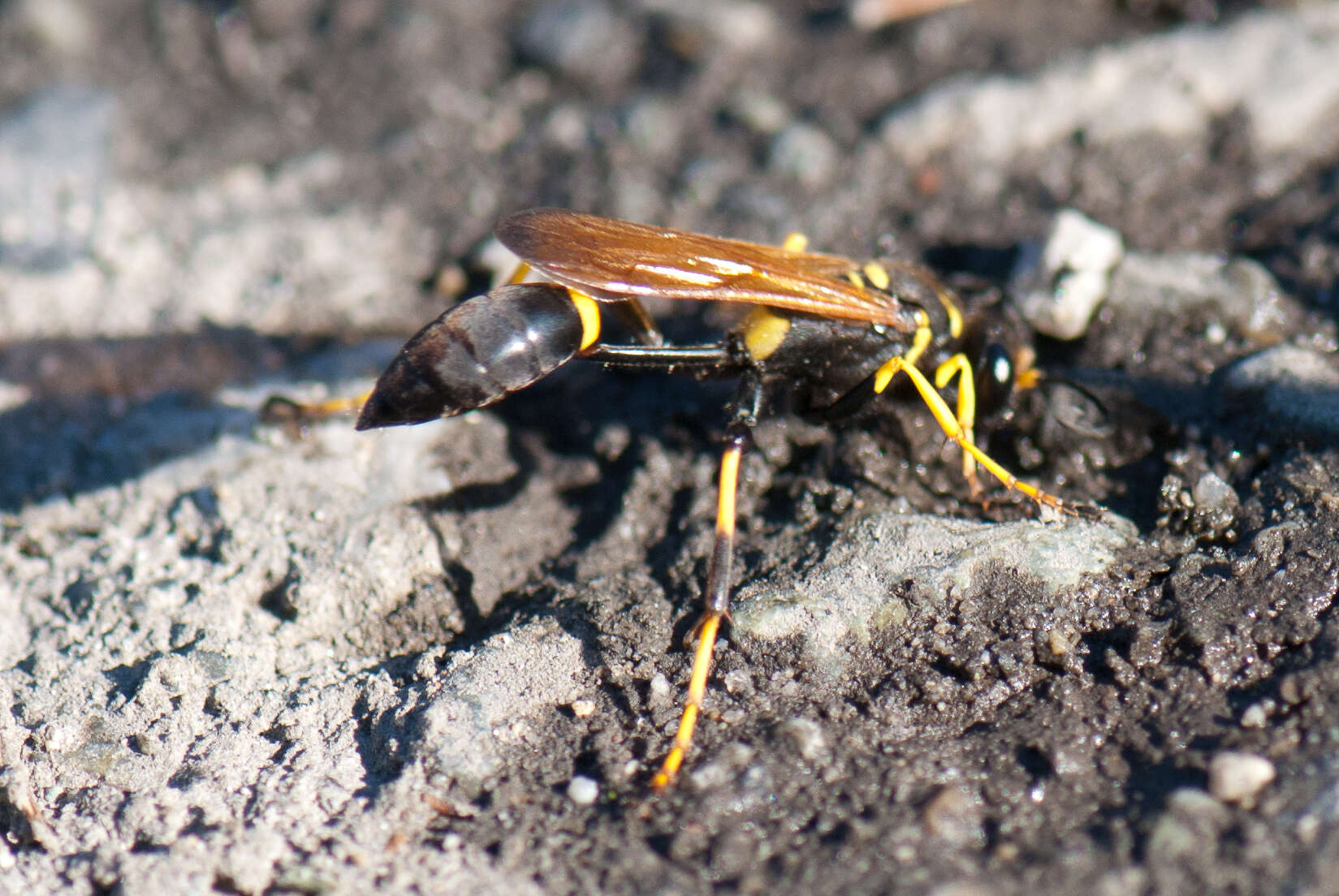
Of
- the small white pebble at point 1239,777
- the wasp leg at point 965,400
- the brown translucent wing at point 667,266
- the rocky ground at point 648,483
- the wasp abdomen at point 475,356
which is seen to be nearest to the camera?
the small white pebble at point 1239,777

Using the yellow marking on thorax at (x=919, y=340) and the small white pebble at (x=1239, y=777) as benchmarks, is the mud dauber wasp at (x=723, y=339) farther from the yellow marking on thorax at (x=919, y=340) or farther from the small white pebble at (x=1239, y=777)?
the small white pebble at (x=1239, y=777)

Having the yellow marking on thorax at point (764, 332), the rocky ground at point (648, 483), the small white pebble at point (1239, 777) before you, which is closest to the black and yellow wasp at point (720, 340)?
the yellow marking on thorax at point (764, 332)

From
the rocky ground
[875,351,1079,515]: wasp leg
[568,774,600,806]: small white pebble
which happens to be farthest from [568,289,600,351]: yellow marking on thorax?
[568,774,600,806]: small white pebble

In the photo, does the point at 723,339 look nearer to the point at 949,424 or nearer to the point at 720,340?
the point at 720,340

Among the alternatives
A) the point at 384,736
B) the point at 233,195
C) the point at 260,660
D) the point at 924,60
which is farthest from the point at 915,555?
the point at 233,195

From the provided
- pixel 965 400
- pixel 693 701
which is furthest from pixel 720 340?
pixel 693 701

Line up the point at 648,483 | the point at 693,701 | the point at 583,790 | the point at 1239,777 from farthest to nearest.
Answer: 1. the point at 648,483
2. the point at 693,701
3. the point at 583,790
4. the point at 1239,777
